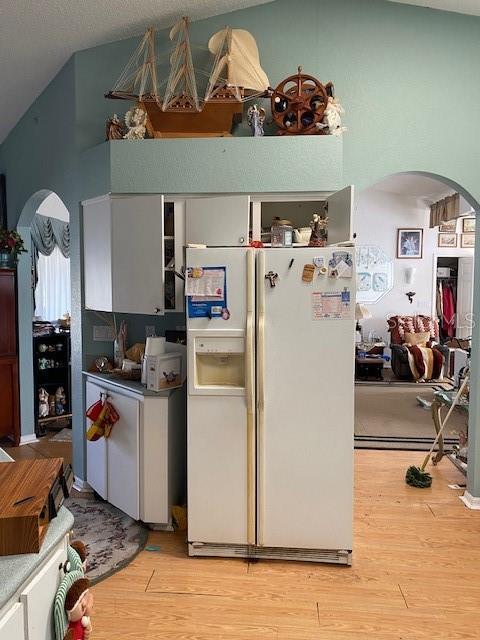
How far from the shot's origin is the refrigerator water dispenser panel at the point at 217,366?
8.77 feet

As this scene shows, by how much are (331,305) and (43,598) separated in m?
1.84

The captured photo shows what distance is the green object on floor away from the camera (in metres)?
3.69

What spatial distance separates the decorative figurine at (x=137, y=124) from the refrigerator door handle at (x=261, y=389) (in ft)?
4.09

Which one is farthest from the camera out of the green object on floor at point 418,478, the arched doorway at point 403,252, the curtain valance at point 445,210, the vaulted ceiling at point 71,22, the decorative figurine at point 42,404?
the arched doorway at point 403,252

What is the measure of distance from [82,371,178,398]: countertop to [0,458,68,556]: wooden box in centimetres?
147

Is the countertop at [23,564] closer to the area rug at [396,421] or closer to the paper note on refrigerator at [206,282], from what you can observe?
the paper note on refrigerator at [206,282]

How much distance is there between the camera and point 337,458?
2.64 metres

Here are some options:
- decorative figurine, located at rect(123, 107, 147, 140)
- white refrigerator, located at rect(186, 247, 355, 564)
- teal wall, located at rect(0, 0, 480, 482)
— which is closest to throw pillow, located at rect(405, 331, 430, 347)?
teal wall, located at rect(0, 0, 480, 482)

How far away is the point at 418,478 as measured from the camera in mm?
3730

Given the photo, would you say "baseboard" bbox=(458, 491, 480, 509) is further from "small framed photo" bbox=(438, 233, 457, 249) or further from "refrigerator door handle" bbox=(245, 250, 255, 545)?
"small framed photo" bbox=(438, 233, 457, 249)

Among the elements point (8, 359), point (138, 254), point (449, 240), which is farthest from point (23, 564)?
point (449, 240)

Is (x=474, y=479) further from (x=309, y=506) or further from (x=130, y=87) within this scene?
(x=130, y=87)

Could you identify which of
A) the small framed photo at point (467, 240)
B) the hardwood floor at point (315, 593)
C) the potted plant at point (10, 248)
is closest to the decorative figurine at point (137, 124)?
the potted plant at point (10, 248)

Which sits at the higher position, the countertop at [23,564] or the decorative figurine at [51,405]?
the countertop at [23,564]
